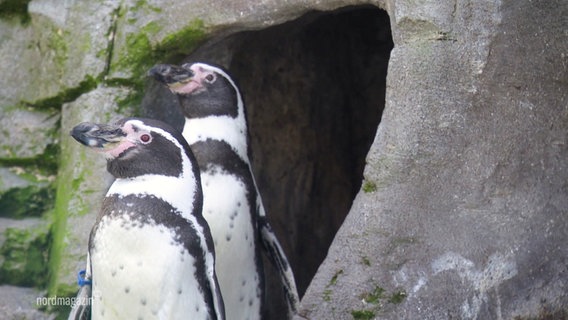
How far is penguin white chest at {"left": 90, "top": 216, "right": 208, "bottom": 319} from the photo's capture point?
3.71 m

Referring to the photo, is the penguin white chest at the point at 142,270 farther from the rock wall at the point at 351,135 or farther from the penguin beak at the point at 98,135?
the rock wall at the point at 351,135

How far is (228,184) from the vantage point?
178 inches

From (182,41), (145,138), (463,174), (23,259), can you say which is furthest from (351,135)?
(145,138)

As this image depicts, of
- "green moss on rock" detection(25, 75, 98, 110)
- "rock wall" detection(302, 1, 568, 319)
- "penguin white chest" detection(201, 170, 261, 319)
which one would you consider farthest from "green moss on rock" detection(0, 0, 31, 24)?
"rock wall" detection(302, 1, 568, 319)

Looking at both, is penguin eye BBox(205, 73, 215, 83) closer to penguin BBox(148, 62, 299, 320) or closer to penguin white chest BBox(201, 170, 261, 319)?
penguin BBox(148, 62, 299, 320)

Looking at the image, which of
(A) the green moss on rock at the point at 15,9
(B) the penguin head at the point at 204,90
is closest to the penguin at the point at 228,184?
(B) the penguin head at the point at 204,90

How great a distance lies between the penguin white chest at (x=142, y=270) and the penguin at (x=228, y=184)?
0.72m

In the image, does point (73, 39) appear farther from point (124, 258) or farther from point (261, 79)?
point (124, 258)

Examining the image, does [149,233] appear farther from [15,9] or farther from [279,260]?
[15,9]

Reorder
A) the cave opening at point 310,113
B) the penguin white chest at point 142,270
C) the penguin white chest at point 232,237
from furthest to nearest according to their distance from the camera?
the cave opening at point 310,113
the penguin white chest at point 232,237
the penguin white chest at point 142,270

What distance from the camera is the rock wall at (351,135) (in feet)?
13.0

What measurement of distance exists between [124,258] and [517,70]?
1488mm

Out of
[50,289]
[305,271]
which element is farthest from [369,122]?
[50,289]

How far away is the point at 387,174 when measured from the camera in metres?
4.02
